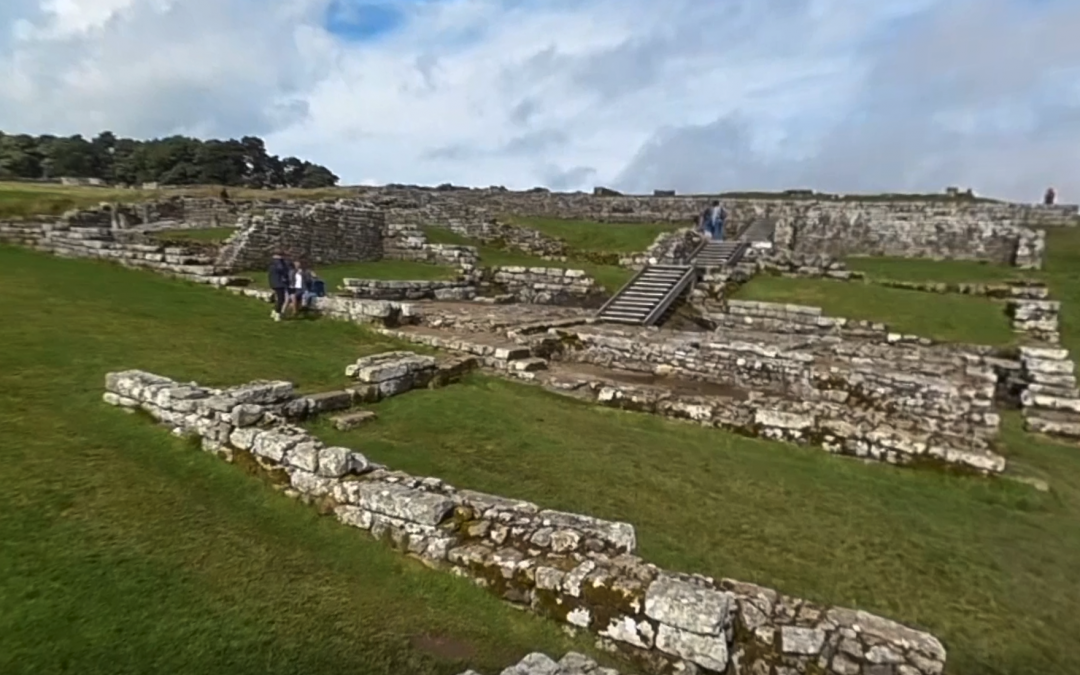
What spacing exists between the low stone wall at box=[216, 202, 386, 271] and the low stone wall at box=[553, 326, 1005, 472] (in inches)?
432

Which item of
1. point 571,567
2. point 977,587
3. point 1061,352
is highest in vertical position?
point 1061,352

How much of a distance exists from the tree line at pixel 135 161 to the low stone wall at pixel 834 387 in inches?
1862

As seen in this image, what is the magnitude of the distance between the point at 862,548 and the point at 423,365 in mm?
6980

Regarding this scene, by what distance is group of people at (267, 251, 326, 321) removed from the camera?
15.1 meters

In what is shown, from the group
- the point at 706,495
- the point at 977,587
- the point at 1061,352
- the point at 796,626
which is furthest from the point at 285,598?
the point at 1061,352

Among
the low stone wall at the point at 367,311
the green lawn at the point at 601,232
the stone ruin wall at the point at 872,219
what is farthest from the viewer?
the green lawn at the point at 601,232

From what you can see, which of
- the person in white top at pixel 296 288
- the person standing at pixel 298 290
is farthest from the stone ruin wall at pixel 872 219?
the person in white top at pixel 296 288

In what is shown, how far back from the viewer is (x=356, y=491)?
19.9ft

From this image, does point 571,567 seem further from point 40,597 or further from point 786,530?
point 40,597

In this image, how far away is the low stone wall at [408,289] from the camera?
19.2 m

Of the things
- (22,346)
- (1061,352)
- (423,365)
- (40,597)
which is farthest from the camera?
(1061,352)

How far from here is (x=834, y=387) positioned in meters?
12.3

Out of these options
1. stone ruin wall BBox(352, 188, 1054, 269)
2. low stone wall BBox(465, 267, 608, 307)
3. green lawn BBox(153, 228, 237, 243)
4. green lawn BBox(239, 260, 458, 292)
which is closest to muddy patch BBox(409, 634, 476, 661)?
green lawn BBox(239, 260, 458, 292)

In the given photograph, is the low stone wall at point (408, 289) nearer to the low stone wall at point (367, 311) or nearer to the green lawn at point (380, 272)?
the green lawn at point (380, 272)
